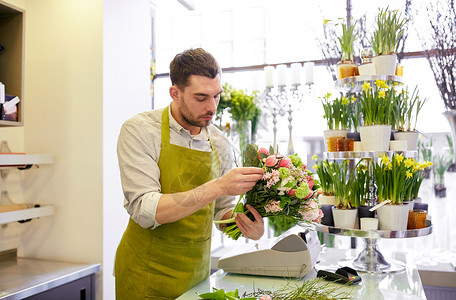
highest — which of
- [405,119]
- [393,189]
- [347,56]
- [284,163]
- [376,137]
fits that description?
[347,56]

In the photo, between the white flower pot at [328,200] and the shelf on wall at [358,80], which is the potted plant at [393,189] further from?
the shelf on wall at [358,80]

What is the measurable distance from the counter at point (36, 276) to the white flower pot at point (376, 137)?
178 cm

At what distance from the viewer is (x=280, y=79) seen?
12.3ft

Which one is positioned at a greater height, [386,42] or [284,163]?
[386,42]

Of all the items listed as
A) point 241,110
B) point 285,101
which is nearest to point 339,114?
point 285,101

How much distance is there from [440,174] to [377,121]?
167cm

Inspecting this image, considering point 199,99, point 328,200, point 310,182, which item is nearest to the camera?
point 310,182

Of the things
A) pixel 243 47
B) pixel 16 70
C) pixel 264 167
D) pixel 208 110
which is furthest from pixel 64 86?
pixel 243 47

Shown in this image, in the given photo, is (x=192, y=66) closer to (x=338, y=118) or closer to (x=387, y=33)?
(x=338, y=118)

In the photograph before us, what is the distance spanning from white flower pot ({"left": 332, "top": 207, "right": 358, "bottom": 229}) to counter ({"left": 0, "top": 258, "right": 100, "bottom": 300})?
1.52 m

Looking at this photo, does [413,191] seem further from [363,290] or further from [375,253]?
[363,290]

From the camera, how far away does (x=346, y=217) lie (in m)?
2.07

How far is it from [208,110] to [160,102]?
317 cm

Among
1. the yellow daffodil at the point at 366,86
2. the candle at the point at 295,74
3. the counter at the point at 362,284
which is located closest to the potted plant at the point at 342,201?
the counter at the point at 362,284
